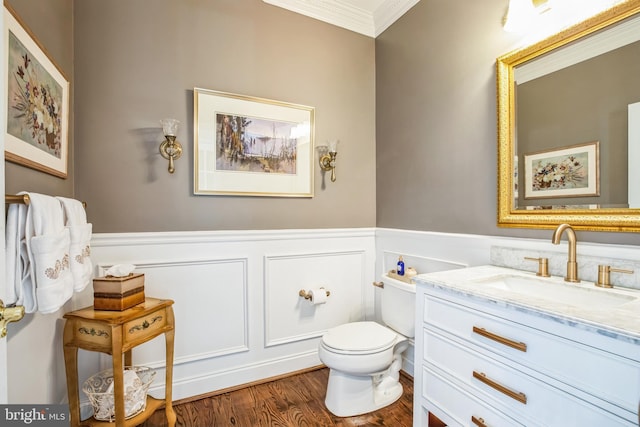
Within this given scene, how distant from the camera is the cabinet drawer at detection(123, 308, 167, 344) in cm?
135

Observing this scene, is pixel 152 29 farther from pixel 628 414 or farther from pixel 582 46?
pixel 628 414

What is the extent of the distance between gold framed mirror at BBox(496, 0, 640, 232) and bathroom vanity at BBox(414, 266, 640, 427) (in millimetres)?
292

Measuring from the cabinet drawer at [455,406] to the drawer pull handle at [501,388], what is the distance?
0.29 feet

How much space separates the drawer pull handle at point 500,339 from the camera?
99cm

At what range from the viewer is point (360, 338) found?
1.76m

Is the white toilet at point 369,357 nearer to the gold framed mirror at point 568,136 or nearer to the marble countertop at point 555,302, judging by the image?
the marble countertop at point 555,302

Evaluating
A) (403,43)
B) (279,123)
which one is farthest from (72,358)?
(403,43)

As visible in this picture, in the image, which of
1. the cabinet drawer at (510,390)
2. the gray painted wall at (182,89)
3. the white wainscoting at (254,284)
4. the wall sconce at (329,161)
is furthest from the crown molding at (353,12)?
the cabinet drawer at (510,390)

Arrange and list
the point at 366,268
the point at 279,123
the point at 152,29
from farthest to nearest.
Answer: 1. the point at 366,268
2. the point at 279,123
3. the point at 152,29

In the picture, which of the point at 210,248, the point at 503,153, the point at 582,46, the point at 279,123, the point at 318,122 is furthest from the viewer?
the point at 318,122

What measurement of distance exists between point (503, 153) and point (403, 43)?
119 centimetres

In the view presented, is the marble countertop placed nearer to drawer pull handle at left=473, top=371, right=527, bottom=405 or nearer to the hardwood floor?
drawer pull handle at left=473, top=371, right=527, bottom=405

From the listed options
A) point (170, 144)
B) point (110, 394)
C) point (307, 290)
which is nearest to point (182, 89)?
point (170, 144)

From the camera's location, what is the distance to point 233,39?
1.99 m
